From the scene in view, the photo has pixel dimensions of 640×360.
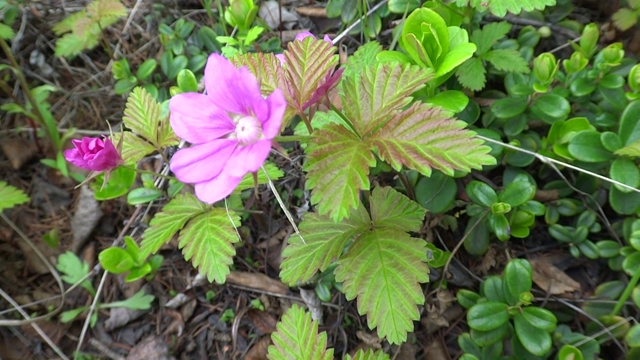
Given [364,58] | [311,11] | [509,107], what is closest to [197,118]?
[364,58]

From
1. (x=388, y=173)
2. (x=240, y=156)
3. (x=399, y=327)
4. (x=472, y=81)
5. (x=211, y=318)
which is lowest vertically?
(x=211, y=318)

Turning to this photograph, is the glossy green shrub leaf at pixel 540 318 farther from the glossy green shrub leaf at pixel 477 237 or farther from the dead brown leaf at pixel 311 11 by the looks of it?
the dead brown leaf at pixel 311 11

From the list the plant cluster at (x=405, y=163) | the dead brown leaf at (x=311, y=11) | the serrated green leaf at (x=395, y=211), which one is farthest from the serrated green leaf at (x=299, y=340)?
the dead brown leaf at (x=311, y=11)

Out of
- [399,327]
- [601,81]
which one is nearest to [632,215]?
[601,81]

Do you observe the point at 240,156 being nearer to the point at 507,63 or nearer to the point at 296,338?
the point at 296,338

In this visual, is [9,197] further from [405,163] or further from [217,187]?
[405,163]

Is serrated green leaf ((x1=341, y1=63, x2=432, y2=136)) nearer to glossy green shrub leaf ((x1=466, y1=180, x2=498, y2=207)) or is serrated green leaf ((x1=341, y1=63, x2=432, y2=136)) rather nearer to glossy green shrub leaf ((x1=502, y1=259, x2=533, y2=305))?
glossy green shrub leaf ((x1=466, y1=180, x2=498, y2=207))

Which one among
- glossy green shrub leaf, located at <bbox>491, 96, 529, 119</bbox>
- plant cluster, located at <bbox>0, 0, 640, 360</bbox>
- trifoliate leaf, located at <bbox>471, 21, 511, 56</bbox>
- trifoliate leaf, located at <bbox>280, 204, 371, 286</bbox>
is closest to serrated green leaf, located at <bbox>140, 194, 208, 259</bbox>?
plant cluster, located at <bbox>0, 0, 640, 360</bbox>
